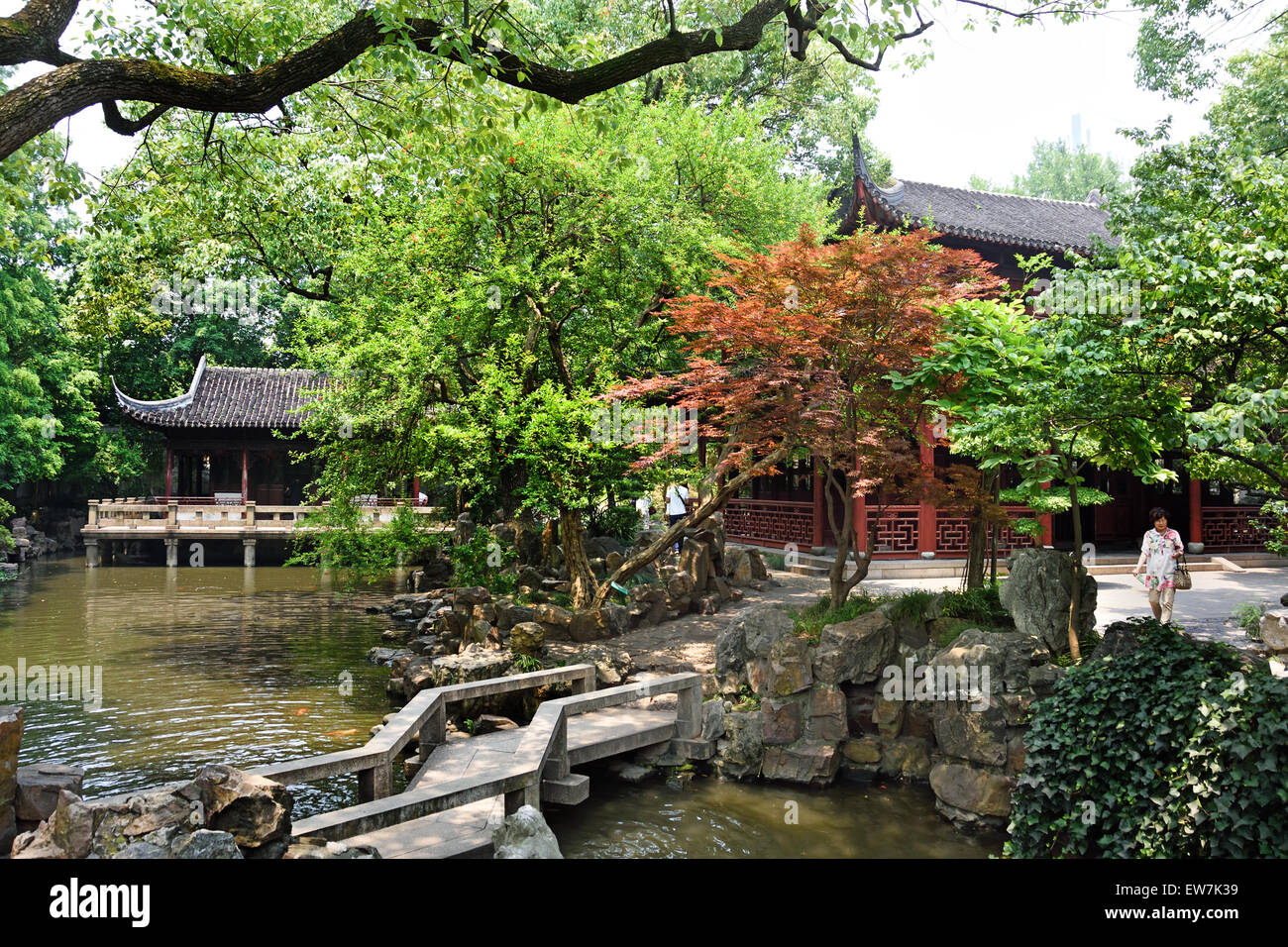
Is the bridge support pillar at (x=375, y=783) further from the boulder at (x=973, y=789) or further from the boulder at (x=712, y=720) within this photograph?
the boulder at (x=973, y=789)

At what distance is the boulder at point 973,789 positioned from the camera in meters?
6.36

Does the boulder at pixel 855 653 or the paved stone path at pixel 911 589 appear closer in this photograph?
the boulder at pixel 855 653

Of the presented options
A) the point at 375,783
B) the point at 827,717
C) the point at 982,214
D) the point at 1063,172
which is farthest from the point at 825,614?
the point at 1063,172

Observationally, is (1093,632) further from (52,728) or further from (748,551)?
(52,728)

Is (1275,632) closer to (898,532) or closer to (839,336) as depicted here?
(839,336)

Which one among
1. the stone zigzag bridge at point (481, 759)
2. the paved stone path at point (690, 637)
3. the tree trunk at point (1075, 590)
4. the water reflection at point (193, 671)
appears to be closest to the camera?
the stone zigzag bridge at point (481, 759)

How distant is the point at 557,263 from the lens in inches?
435

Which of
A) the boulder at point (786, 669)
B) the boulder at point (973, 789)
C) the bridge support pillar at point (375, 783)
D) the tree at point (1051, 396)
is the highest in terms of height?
the tree at point (1051, 396)

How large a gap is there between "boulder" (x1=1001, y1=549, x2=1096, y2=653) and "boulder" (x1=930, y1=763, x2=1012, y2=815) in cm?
130

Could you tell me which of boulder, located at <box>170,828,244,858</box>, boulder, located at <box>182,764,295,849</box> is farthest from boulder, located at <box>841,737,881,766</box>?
boulder, located at <box>170,828,244,858</box>

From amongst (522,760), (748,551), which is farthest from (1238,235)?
(748,551)

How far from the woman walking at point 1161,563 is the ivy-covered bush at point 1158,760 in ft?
11.9

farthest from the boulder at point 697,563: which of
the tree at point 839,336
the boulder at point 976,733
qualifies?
the boulder at point 976,733

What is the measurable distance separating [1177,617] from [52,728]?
1263 centimetres
